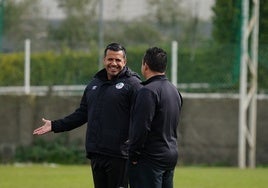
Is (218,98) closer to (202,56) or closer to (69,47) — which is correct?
(202,56)

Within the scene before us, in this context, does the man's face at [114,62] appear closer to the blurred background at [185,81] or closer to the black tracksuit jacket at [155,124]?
the black tracksuit jacket at [155,124]

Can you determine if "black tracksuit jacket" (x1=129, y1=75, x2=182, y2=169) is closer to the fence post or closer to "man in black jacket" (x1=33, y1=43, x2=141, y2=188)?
"man in black jacket" (x1=33, y1=43, x2=141, y2=188)

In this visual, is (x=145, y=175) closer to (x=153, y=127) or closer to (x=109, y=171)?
(x=153, y=127)

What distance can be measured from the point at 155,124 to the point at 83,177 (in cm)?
812

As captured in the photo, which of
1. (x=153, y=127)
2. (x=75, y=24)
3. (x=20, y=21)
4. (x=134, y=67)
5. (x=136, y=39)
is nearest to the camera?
(x=153, y=127)

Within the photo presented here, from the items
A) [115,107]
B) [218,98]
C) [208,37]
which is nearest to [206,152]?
[218,98]

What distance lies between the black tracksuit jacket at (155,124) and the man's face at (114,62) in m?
0.82

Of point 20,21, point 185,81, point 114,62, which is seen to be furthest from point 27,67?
point 114,62

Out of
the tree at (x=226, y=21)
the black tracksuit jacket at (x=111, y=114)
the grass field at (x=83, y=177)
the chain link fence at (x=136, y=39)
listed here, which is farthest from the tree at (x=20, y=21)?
A: the black tracksuit jacket at (x=111, y=114)

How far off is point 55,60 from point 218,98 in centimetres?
376

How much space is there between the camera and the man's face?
363 inches

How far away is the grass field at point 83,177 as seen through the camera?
15.0 meters

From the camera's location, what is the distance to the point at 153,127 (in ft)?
27.6

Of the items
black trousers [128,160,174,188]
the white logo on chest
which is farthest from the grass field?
black trousers [128,160,174,188]
